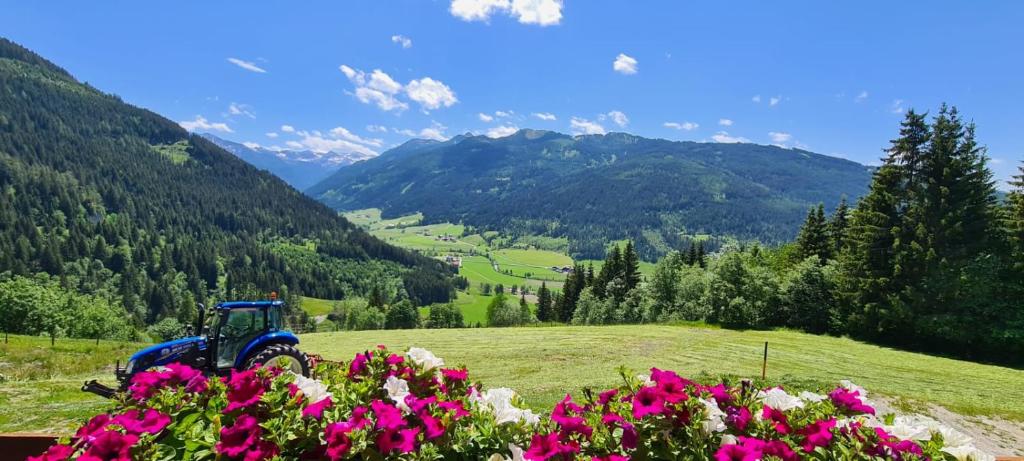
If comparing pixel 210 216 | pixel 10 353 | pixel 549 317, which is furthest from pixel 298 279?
pixel 10 353

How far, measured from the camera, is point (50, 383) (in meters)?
12.1

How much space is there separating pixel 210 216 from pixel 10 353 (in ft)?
541

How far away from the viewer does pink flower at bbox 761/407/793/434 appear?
2.37 metres

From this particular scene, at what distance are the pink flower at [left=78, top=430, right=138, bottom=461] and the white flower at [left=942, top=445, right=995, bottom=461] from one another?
3.57m

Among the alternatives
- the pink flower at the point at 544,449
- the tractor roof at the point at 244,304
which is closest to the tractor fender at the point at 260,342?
the tractor roof at the point at 244,304

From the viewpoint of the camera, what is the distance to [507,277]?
169125 millimetres

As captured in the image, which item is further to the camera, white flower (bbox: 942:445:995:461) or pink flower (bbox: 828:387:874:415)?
pink flower (bbox: 828:387:874:415)

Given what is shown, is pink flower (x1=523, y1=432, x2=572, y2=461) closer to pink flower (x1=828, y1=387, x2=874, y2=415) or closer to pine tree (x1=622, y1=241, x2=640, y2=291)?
pink flower (x1=828, y1=387, x2=874, y2=415)

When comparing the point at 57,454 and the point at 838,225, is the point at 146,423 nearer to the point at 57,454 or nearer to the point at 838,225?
the point at 57,454

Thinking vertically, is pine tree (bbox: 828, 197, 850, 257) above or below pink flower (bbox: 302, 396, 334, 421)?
above

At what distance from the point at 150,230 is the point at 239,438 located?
169m

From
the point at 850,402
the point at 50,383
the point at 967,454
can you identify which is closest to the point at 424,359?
the point at 850,402

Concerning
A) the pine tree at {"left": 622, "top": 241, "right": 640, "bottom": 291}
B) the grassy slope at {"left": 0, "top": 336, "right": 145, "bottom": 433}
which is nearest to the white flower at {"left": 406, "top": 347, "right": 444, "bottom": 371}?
the grassy slope at {"left": 0, "top": 336, "right": 145, "bottom": 433}

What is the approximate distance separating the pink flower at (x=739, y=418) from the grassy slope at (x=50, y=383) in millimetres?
7295
